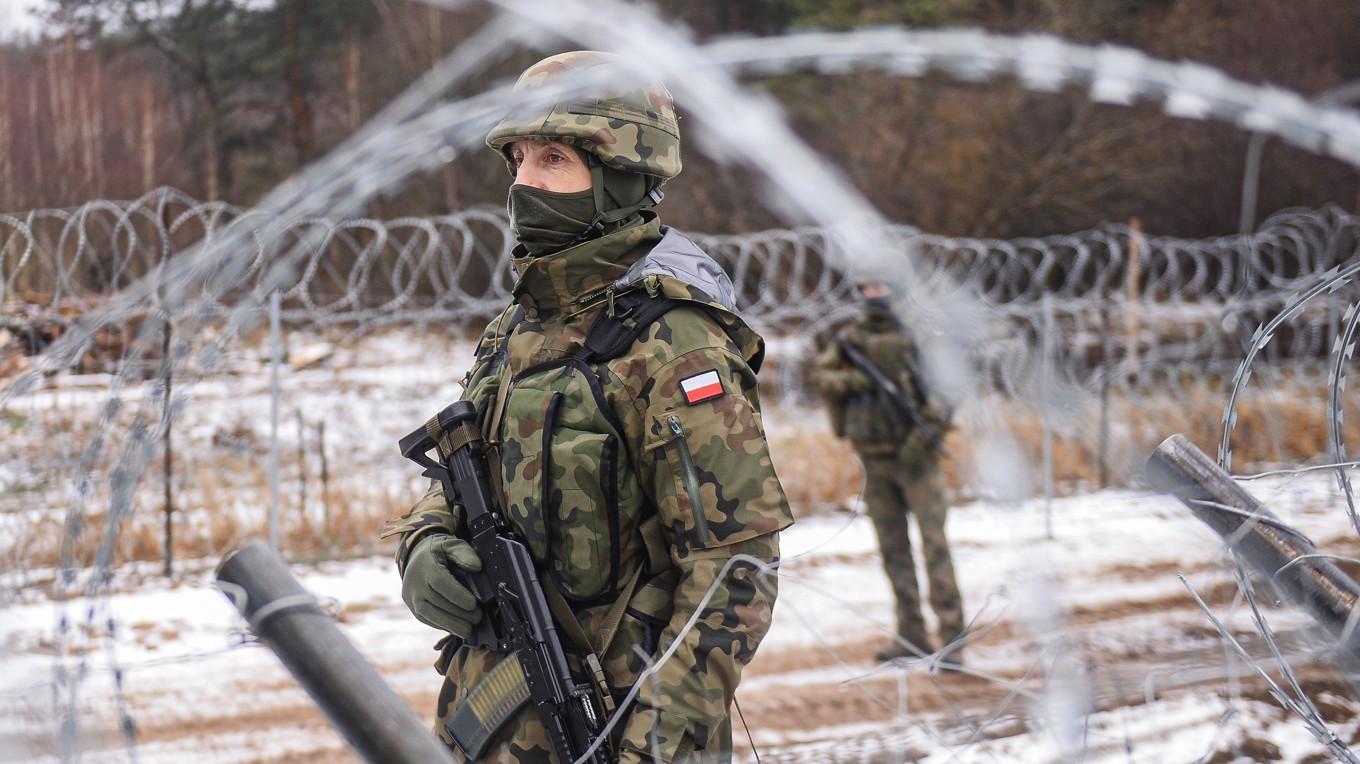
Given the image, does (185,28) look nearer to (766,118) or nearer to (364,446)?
(364,446)

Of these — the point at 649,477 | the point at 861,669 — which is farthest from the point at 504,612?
the point at 861,669

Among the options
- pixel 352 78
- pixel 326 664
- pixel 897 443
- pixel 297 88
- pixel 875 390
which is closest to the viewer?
pixel 326 664

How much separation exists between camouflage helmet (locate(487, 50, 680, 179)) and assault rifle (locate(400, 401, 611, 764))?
1.59ft

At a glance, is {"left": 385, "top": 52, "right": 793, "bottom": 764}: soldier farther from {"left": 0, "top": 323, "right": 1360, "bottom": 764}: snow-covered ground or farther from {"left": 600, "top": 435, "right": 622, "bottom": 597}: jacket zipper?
{"left": 0, "top": 323, "right": 1360, "bottom": 764}: snow-covered ground

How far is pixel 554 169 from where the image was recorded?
2.00m

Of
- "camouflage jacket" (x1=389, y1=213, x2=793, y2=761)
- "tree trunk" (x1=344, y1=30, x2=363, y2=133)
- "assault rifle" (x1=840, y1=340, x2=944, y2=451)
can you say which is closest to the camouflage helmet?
"camouflage jacket" (x1=389, y1=213, x2=793, y2=761)

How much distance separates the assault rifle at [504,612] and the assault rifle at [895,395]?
3464mm

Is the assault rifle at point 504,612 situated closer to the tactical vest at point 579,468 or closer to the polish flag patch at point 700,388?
the tactical vest at point 579,468

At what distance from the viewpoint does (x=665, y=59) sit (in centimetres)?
153

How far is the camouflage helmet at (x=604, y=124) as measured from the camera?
1.95 m

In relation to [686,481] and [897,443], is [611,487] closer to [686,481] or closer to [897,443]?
[686,481]

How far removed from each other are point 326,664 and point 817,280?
1351 cm

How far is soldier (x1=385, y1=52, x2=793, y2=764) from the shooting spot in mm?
1820

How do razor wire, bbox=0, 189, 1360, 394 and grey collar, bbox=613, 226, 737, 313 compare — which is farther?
razor wire, bbox=0, 189, 1360, 394
